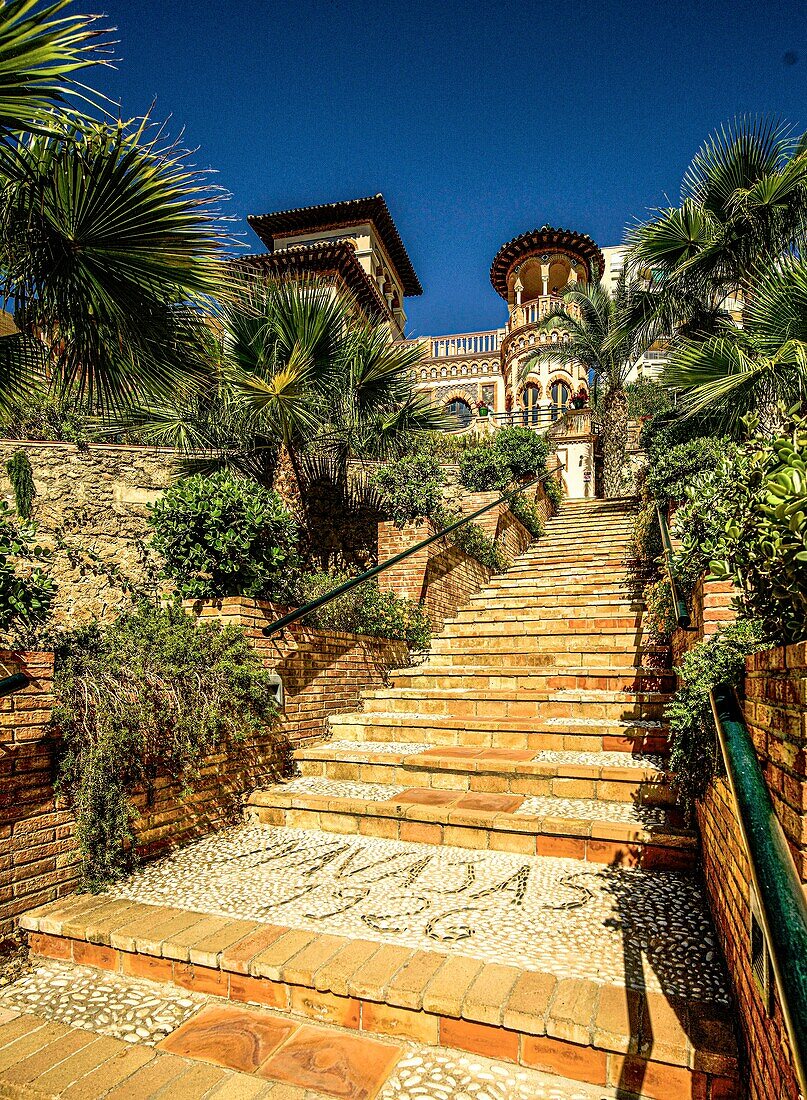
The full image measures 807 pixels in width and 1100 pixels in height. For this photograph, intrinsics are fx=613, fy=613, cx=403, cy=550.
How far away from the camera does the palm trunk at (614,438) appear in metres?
13.2

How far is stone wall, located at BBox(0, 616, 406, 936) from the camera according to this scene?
2.70m

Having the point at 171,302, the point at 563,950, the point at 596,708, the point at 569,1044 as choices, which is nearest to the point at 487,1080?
the point at 569,1044

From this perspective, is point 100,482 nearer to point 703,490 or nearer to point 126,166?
point 126,166

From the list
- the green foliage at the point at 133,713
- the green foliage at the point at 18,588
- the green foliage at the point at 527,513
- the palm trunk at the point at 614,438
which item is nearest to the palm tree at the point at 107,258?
the green foliage at the point at 18,588

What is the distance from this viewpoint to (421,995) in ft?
6.66

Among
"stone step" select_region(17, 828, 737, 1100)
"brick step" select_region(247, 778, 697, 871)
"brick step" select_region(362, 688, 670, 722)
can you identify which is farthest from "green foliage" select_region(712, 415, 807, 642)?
"brick step" select_region(362, 688, 670, 722)

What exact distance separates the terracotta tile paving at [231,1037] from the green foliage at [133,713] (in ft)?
3.63

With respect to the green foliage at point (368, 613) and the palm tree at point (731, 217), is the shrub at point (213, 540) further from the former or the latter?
the palm tree at point (731, 217)

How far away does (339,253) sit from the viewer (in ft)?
64.3

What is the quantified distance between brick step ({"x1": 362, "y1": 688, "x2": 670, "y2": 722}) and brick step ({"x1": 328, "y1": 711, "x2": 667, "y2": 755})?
13 centimetres

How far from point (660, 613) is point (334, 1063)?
13.9ft

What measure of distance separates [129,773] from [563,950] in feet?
7.18

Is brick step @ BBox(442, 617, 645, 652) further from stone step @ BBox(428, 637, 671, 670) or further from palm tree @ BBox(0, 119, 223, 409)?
palm tree @ BBox(0, 119, 223, 409)

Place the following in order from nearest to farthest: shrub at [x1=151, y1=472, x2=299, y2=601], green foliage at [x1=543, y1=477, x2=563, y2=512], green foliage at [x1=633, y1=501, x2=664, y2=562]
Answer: shrub at [x1=151, y1=472, x2=299, y2=601] → green foliage at [x1=633, y1=501, x2=664, y2=562] → green foliage at [x1=543, y1=477, x2=563, y2=512]
